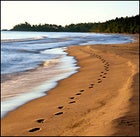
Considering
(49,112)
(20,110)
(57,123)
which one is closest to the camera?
(57,123)

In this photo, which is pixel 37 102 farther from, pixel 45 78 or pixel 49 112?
pixel 45 78

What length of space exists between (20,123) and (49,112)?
2.85 feet

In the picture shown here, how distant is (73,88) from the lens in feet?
35.5

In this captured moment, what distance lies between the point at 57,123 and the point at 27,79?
22.5 feet

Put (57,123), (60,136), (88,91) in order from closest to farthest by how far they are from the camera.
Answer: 1. (60,136)
2. (57,123)
3. (88,91)

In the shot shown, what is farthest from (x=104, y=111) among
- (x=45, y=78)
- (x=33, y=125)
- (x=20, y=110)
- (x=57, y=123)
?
(x=45, y=78)

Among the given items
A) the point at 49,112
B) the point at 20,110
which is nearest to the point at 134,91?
the point at 49,112

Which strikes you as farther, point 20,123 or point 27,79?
point 27,79

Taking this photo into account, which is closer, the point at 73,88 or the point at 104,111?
the point at 104,111

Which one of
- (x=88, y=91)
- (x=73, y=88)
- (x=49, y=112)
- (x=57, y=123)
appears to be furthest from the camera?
(x=73, y=88)

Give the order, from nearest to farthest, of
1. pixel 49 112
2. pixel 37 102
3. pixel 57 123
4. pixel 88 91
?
1. pixel 57 123
2. pixel 49 112
3. pixel 37 102
4. pixel 88 91

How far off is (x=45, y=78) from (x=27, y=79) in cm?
70

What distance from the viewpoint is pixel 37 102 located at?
29.5ft

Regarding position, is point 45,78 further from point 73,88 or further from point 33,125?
point 33,125
